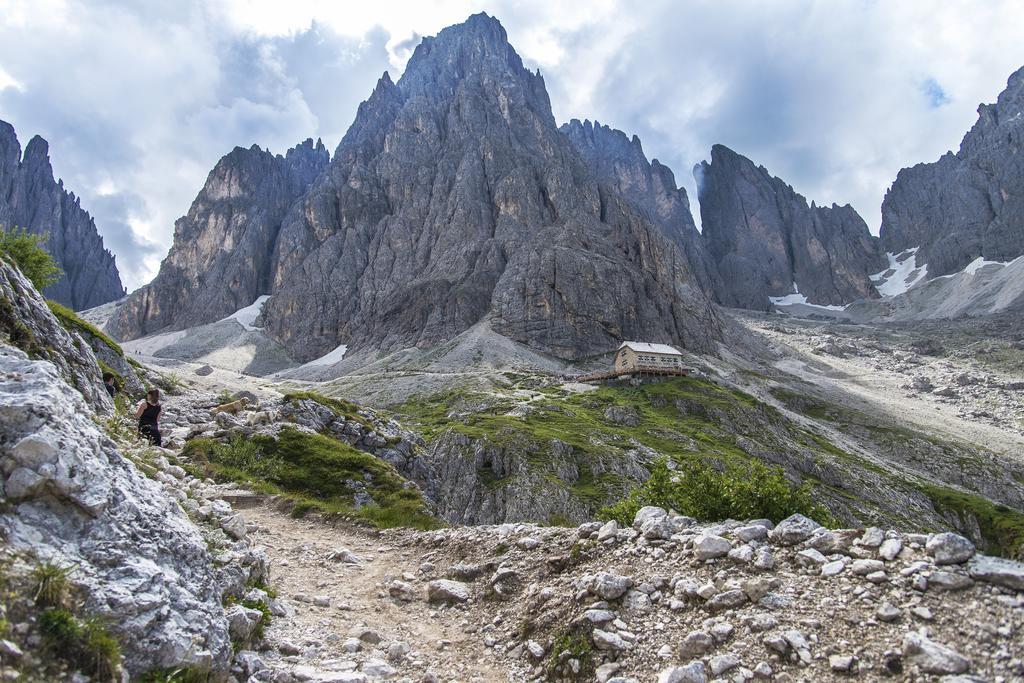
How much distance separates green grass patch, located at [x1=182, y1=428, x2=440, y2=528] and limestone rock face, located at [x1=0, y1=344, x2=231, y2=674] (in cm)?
1074

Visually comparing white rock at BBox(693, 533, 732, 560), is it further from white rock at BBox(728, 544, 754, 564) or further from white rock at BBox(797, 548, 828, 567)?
white rock at BBox(797, 548, 828, 567)

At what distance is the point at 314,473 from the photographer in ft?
82.4

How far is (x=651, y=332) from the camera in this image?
18488 cm

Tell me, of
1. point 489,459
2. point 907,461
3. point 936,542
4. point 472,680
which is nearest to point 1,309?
point 472,680

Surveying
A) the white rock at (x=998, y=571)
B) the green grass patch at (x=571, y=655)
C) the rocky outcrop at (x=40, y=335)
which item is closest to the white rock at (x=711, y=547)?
the green grass patch at (x=571, y=655)

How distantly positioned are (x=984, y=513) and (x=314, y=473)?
90.0m

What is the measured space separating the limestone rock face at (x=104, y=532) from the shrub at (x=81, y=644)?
0.32m

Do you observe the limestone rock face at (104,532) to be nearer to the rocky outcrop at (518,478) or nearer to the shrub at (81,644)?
the shrub at (81,644)

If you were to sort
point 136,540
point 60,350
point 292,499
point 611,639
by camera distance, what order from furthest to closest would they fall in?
point 292,499, point 60,350, point 611,639, point 136,540

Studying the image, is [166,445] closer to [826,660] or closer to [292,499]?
[292,499]

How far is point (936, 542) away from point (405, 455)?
35.1 m

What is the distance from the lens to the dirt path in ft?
30.5

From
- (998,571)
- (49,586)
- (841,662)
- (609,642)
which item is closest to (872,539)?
(998,571)

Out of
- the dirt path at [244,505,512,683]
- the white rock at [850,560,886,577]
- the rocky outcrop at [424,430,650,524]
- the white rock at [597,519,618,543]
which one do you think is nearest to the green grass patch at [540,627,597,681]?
the dirt path at [244,505,512,683]
